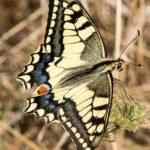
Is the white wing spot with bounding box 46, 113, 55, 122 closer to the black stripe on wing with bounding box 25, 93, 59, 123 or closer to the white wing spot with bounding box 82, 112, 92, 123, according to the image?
the black stripe on wing with bounding box 25, 93, 59, 123

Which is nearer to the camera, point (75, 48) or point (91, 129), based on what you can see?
point (91, 129)

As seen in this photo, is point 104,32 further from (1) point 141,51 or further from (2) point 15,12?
(2) point 15,12

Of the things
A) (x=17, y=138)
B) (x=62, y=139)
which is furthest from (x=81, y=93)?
(x=17, y=138)

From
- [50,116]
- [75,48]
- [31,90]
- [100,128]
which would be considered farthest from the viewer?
[31,90]

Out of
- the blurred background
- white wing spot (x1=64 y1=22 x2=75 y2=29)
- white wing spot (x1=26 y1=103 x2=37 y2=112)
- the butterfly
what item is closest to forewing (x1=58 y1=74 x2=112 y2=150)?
the butterfly

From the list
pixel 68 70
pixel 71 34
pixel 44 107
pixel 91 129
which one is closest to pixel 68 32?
pixel 71 34

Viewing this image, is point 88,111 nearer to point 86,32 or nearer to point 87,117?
point 87,117
